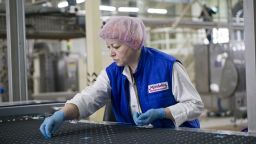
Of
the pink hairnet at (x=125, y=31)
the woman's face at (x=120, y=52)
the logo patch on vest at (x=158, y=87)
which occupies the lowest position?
the logo patch on vest at (x=158, y=87)

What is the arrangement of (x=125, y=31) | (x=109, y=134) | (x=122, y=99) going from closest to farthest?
(x=109, y=134), (x=125, y=31), (x=122, y=99)

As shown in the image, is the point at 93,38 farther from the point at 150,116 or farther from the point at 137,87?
the point at 150,116

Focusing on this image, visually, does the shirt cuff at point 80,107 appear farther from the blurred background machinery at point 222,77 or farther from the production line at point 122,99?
the blurred background machinery at point 222,77

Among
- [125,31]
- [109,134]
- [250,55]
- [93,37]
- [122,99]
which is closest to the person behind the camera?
[250,55]

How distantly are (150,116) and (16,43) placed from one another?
1458 mm

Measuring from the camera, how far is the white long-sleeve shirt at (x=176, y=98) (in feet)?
5.20

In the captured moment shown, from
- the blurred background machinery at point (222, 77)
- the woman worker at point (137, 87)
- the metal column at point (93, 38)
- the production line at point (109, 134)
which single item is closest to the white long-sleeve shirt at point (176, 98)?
the woman worker at point (137, 87)

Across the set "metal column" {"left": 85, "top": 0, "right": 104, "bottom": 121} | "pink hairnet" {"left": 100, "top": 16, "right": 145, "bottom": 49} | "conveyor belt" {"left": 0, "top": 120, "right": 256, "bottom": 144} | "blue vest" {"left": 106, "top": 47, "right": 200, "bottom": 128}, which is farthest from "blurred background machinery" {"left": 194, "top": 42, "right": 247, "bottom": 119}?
"conveyor belt" {"left": 0, "top": 120, "right": 256, "bottom": 144}

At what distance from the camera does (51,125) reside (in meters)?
1.51

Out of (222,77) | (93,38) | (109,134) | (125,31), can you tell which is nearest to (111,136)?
(109,134)

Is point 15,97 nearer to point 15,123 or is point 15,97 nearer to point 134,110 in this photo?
point 15,123

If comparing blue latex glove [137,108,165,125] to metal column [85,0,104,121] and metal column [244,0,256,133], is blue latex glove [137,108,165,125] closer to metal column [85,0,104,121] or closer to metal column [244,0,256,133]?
metal column [244,0,256,133]

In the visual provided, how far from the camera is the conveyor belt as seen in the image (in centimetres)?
121

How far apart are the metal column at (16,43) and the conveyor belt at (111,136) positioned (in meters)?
0.92
